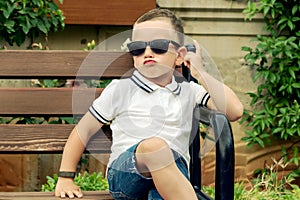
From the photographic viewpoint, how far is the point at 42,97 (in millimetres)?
3504

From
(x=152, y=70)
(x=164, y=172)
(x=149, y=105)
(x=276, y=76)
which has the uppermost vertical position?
(x=152, y=70)

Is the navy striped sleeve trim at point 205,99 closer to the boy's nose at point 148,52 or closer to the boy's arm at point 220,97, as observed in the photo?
the boy's arm at point 220,97

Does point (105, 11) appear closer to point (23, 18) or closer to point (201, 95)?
point (23, 18)

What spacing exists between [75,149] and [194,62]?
22.2 inches

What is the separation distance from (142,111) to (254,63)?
2536mm

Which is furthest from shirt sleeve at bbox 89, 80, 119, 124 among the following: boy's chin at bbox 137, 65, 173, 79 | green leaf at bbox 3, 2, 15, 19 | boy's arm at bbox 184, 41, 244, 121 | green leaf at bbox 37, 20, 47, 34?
green leaf at bbox 37, 20, 47, 34

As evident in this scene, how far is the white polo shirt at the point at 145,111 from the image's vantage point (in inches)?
125

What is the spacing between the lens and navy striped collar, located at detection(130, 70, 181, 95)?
10.6ft

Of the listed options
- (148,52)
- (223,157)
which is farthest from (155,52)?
(223,157)

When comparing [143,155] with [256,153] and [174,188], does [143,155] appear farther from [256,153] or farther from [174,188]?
[256,153]

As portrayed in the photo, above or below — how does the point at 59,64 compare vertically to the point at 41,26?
above

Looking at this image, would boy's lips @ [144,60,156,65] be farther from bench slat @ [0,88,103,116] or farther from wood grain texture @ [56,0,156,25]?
wood grain texture @ [56,0,156,25]

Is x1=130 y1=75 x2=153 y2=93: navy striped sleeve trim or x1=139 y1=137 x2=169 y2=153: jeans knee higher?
x1=130 y1=75 x2=153 y2=93: navy striped sleeve trim

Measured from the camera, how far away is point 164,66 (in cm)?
324
